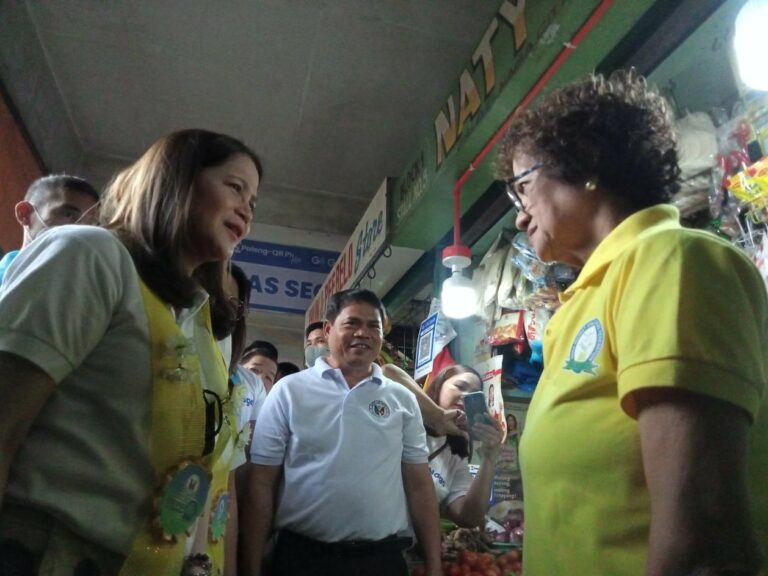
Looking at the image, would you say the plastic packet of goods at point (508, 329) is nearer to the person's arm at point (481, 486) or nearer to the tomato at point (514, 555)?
the person's arm at point (481, 486)

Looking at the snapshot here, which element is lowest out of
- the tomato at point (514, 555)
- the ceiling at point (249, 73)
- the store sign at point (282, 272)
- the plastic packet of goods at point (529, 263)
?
the tomato at point (514, 555)

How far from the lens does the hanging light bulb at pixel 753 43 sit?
4.98ft

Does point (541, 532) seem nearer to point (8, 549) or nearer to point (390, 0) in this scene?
point (8, 549)

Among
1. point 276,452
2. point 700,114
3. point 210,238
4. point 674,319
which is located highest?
point 700,114

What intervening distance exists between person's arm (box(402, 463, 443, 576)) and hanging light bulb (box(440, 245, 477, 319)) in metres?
0.87

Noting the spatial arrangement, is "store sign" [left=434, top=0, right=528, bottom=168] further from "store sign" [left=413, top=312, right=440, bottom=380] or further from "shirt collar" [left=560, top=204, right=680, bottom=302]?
"shirt collar" [left=560, top=204, right=680, bottom=302]

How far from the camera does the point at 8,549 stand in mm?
806

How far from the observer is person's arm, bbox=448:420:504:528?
2.23 m

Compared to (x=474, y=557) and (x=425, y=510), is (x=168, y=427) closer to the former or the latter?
(x=425, y=510)

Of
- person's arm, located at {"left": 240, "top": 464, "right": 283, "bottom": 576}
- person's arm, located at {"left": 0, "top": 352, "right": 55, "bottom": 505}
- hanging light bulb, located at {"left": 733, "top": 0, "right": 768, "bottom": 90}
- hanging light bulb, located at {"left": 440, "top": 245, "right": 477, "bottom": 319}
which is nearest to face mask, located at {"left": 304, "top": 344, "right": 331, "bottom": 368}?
hanging light bulb, located at {"left": 440, "top": 245, "right": 477, "bottom": 319}

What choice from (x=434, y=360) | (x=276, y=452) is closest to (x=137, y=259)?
(x=276, y=452)

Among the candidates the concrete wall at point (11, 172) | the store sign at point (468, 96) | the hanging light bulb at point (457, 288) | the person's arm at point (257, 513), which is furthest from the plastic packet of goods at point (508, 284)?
the concrete wall at point (11, 172)

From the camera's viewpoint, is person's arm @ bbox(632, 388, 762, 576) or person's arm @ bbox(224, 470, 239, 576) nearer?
person's arm @ bbox(632, 388, 762, 576)

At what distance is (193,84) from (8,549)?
371cm
